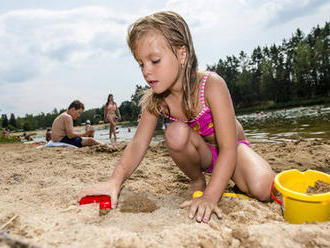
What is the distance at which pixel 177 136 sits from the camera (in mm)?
2039

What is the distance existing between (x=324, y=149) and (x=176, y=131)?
2.91m

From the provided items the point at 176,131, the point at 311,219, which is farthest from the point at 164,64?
the point at 311,219

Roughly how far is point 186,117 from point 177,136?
233 mm

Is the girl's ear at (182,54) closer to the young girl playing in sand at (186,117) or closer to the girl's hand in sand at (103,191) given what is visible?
the young girl playing in sand at (186,117)

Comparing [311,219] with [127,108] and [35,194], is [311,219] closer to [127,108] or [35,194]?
[35,194]

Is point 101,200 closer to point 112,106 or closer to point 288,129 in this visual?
point 288,129

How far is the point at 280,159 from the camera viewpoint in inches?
136

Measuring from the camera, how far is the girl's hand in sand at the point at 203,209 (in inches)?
57.7

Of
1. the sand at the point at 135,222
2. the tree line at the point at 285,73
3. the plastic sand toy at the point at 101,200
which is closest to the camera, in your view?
the sand at the point at 135,222

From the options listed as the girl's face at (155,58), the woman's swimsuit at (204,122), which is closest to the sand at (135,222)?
the woman's swimsuit at (204,122)

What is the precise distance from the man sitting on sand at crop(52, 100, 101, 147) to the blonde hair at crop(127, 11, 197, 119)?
5.02m

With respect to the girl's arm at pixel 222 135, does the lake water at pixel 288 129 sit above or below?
below

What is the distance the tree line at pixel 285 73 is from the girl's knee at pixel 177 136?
40187mm

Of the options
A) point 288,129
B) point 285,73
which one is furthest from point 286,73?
point 288,129
